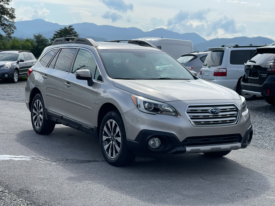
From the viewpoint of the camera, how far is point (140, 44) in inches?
297

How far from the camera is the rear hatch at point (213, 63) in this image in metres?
13.7

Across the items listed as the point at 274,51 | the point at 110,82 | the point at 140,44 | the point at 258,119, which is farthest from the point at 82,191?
the point at 274,51

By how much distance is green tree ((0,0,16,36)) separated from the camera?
6712 cm

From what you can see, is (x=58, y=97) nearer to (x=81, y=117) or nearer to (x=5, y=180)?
(x=81, y=117)

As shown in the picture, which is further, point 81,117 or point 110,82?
point 81,117

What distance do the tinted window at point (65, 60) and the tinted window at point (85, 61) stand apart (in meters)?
0.20

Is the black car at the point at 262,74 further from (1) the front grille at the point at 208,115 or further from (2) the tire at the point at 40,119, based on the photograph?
(2) the tire at the point at 40,119

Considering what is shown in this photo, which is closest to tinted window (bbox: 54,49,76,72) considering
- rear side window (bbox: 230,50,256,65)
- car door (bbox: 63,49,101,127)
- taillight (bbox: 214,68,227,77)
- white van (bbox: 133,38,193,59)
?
car door (bbox: 63,49,101,127)

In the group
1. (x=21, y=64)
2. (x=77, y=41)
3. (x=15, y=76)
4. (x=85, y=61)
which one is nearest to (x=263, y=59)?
(x=77, y=41)

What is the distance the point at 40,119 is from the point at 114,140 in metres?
2.68

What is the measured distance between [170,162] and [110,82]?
1472mm

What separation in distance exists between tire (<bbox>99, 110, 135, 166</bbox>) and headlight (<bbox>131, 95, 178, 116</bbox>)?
1.33 feet

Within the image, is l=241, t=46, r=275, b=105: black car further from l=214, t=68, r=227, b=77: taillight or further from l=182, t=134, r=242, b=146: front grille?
l=182, t=134, r=242, b=146: front grille

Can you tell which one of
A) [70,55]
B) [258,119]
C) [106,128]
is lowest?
[258,119]
